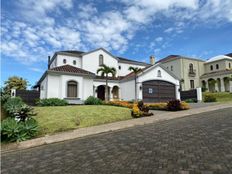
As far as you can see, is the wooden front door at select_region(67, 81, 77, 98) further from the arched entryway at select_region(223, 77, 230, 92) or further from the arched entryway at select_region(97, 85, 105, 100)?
the arched entryway at select_region(223, 77, 230, 92)

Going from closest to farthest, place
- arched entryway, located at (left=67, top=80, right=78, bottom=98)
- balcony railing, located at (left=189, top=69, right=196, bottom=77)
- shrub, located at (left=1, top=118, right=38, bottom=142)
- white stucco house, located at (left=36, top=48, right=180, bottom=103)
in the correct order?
shrub, located at (left=1, top=118, right=38, bottom=142)
white stucco house, located at (left=36, top=48, right=180, bottom=103)
arched entryway, located at (left=67, top=80, right=78, bottom=98)
balcony railing, located at (left=189, top=69, right=196, bottom=77)

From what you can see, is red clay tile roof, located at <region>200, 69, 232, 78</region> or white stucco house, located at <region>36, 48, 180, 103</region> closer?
white stucco house, located at <region>36, 48, 180, 103</region>

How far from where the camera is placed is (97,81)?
90.8 feet

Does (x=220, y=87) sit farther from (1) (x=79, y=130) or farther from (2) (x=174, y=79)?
(1) (x=79, y=130)

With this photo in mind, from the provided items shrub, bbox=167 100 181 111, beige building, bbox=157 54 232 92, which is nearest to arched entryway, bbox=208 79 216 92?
beige building, bbox=157 54 232 92

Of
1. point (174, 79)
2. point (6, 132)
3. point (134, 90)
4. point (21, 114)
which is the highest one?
point (174, 79)

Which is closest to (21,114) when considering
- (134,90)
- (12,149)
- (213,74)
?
(12,149)

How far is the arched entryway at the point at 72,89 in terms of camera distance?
2212 cm

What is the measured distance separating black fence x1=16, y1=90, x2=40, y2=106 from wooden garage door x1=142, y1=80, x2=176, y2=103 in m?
13.8

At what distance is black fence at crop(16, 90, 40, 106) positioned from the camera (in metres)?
21.6

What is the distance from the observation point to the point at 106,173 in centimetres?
446

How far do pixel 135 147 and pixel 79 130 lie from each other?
16.4ft

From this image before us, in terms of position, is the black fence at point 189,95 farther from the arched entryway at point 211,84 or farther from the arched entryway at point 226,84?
the arched entryway at point 226,84

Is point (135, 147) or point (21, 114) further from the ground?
point (21, 114)
